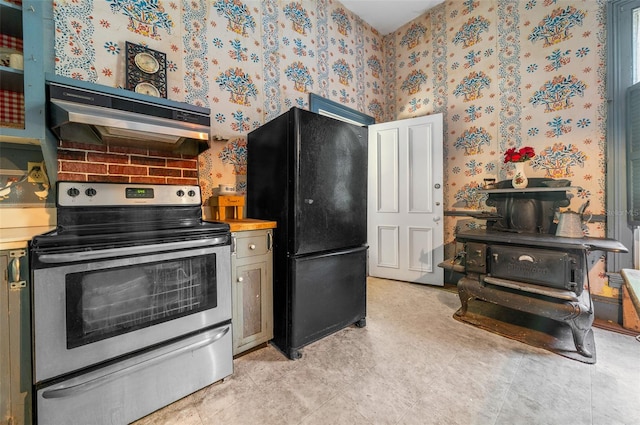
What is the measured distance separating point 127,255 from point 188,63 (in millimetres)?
1605

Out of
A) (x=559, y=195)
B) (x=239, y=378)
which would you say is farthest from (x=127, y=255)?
(x=559, y=195)

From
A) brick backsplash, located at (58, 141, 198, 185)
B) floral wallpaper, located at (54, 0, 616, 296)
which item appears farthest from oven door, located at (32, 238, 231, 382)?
floral wallpaper, located at (54, 0, 616, 296)

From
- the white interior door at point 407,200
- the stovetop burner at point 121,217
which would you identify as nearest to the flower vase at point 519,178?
the white interior door at point 407,200

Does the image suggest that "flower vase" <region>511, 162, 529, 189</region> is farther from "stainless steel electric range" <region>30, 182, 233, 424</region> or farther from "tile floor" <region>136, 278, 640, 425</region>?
"stainless steel electric range" <region>30, 182, 233, 424</region>

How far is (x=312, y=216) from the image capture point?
71.7 inches

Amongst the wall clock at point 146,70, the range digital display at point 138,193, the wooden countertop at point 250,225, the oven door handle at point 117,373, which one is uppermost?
the wall clock at point 146,70

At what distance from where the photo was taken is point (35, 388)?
1041 mm

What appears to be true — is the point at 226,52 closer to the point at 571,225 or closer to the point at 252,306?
the point at 252,306

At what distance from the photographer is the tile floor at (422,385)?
128cm

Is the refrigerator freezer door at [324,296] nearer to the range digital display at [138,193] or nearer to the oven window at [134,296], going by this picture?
the oven window at [134,296]

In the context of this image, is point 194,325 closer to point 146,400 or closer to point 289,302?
point 146,400

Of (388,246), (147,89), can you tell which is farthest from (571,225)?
(147,89)

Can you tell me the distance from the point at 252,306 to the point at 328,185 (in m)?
1.01

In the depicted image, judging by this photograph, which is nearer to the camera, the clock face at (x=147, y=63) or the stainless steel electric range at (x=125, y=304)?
the stainless steel electric range at (x=125, y=304)
